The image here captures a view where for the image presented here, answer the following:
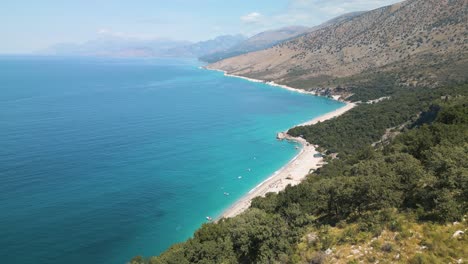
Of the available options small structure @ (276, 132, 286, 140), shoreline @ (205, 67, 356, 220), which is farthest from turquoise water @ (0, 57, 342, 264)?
small structure @ (276, 132, 286, 140)

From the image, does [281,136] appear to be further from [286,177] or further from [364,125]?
[286,177]

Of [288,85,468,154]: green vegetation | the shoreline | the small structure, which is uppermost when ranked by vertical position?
[288,85,468,154]: green vegetation

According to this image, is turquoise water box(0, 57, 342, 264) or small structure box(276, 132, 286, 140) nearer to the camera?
turquoise water box(0, 57, 342, 264)

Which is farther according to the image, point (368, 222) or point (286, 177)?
point (286, 177)

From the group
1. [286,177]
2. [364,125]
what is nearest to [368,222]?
[286,177]

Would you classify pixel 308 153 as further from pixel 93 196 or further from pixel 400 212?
pixel 400 212

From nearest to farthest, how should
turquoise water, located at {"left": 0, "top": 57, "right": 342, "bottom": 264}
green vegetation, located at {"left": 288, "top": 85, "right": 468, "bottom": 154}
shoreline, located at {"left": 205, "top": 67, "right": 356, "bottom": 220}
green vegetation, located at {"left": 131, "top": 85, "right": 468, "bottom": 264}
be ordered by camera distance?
green vegetation, located at {"left": 131, "top": 85, "right": 468, "bottom": 264}
turquoise water, located at {"left": 0, "top": 57, "right": 342, "bottom": 264}
shoreline, located at {"left": 205, "top": 67, "right": 356, "bottom": 220}
green vegetation, located at {"left": 288, "top": 85, "right": 468, "bottom": 154}

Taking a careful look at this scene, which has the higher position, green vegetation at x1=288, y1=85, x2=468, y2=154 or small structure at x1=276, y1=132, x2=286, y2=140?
green vegetation at x1=288, y1=85, x2=468, y2=154

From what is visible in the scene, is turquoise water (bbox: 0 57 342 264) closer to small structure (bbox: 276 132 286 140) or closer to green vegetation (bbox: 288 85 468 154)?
small structure (bbox: 276 132 286 140)
